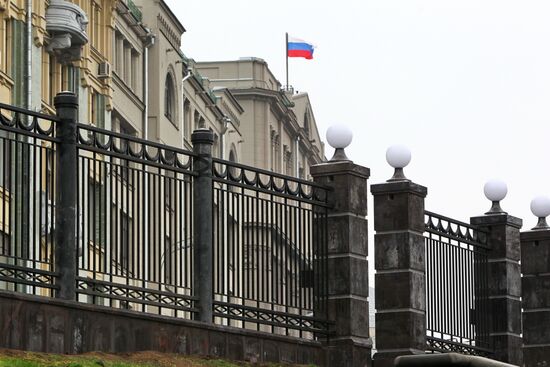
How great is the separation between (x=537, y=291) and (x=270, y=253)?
593 centimetres

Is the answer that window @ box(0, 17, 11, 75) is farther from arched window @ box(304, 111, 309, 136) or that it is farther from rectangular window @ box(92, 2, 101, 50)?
arched window @ box(304, 111, 309, 136)

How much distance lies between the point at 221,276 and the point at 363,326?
2243 millimetres

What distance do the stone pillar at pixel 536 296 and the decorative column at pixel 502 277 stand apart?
2.03 ft

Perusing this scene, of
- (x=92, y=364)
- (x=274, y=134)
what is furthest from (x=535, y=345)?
(x=274, y=134)

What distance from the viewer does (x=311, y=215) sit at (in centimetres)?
2311

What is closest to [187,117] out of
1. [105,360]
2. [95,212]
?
[95,212]

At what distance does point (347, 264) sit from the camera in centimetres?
2288

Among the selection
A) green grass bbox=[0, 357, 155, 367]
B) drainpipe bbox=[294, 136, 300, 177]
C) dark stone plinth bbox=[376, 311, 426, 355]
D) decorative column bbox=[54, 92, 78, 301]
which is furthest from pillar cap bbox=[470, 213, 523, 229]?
drainpipe bbox=[294, 136, 300, 177]

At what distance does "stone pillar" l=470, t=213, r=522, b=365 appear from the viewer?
26203 millimetres

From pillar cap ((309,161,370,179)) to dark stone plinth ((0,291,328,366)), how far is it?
7.56ft

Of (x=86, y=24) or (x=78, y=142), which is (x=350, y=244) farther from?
(x=86, y=24)

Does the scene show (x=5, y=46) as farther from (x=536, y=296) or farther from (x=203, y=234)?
(x=203, y=234)

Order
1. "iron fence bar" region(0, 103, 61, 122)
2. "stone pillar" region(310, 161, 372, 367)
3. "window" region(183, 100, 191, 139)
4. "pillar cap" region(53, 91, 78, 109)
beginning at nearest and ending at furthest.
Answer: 1. "iron fence bar" region(0, 103, 61, 122)
2. "pillar cap" region(53, 91, 78, 109)
3. "stone pillar" region(310, 161, 372, 367)
4. "window" region(183, 100, 191, 139)

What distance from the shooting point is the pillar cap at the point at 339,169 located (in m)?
23.1
